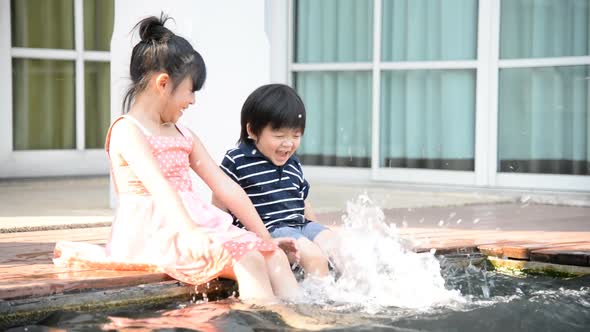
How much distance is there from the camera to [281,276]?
3207mm

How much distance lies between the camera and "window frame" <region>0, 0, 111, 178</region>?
6.85 meters

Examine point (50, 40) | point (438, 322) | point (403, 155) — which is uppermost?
point (50, 40)

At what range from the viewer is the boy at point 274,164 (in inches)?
143

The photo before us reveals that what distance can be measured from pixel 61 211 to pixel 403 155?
2670 millimetres

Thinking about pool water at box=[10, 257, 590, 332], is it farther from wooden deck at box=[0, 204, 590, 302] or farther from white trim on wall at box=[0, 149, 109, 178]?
white trim on wall at box=[0, 149, 109, 178]

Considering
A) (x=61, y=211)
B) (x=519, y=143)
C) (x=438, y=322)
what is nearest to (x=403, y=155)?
(x=519, y=143)

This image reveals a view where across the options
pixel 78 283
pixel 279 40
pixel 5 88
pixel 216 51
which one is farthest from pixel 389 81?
pixel 78 283

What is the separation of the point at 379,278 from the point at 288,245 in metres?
0.37

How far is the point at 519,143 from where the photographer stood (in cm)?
639

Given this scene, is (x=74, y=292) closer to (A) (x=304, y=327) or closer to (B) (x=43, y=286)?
(B) (x=43, y=286)

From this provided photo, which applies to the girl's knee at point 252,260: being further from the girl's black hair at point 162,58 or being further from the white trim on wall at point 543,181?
the white trim on wall at point 543,181

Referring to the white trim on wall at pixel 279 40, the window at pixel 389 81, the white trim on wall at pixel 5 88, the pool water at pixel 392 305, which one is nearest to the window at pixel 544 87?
the window at pixel 389 81

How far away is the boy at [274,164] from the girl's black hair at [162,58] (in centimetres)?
34

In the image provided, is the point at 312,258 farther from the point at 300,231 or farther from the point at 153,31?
the point at 153,31
